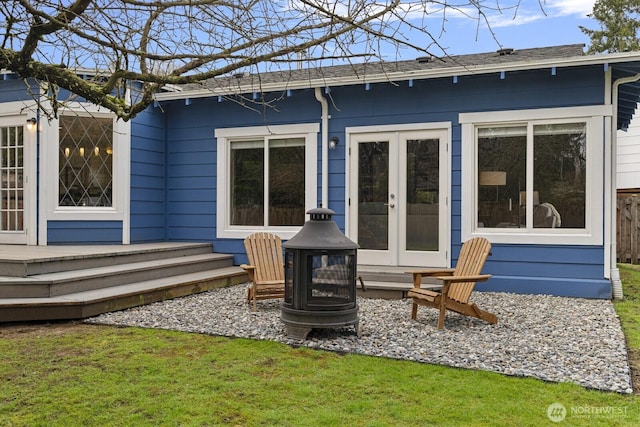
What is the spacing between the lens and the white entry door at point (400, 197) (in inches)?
287

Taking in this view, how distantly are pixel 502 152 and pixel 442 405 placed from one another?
15.5 ft

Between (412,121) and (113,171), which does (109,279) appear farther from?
(412,121)

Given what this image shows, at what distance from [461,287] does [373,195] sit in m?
2.77

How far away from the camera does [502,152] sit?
276 inches

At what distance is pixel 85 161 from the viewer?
8008mm

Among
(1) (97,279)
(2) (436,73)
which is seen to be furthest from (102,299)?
(2) (436,73)

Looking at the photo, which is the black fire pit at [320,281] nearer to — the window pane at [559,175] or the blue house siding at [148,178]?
the window pane at [559,175]

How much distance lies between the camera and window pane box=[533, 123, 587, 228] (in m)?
6.66

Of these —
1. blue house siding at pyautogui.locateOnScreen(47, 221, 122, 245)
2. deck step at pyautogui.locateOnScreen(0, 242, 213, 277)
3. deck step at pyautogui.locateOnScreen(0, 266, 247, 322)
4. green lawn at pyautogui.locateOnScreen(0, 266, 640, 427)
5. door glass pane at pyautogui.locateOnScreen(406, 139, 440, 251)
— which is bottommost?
green lawn at pyautogui.locateOnScreen(0, 266, 640, 427)

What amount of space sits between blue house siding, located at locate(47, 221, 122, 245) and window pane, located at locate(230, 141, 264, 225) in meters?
1.77

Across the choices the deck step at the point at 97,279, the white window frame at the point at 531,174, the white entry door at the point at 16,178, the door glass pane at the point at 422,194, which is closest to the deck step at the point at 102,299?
the deck step at the point at 97,279

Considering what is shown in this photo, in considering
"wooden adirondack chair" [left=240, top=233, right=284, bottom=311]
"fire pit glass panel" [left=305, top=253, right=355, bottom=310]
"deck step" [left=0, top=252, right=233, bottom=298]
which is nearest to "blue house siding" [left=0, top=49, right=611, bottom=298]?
"deck step" [left=0, top=252, right=233, bottom=298]

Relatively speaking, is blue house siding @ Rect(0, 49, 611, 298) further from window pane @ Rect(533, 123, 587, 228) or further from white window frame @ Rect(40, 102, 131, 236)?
window pane @ Rect(533, 123, 587, 228)

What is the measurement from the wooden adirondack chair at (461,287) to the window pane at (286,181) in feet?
10.6
